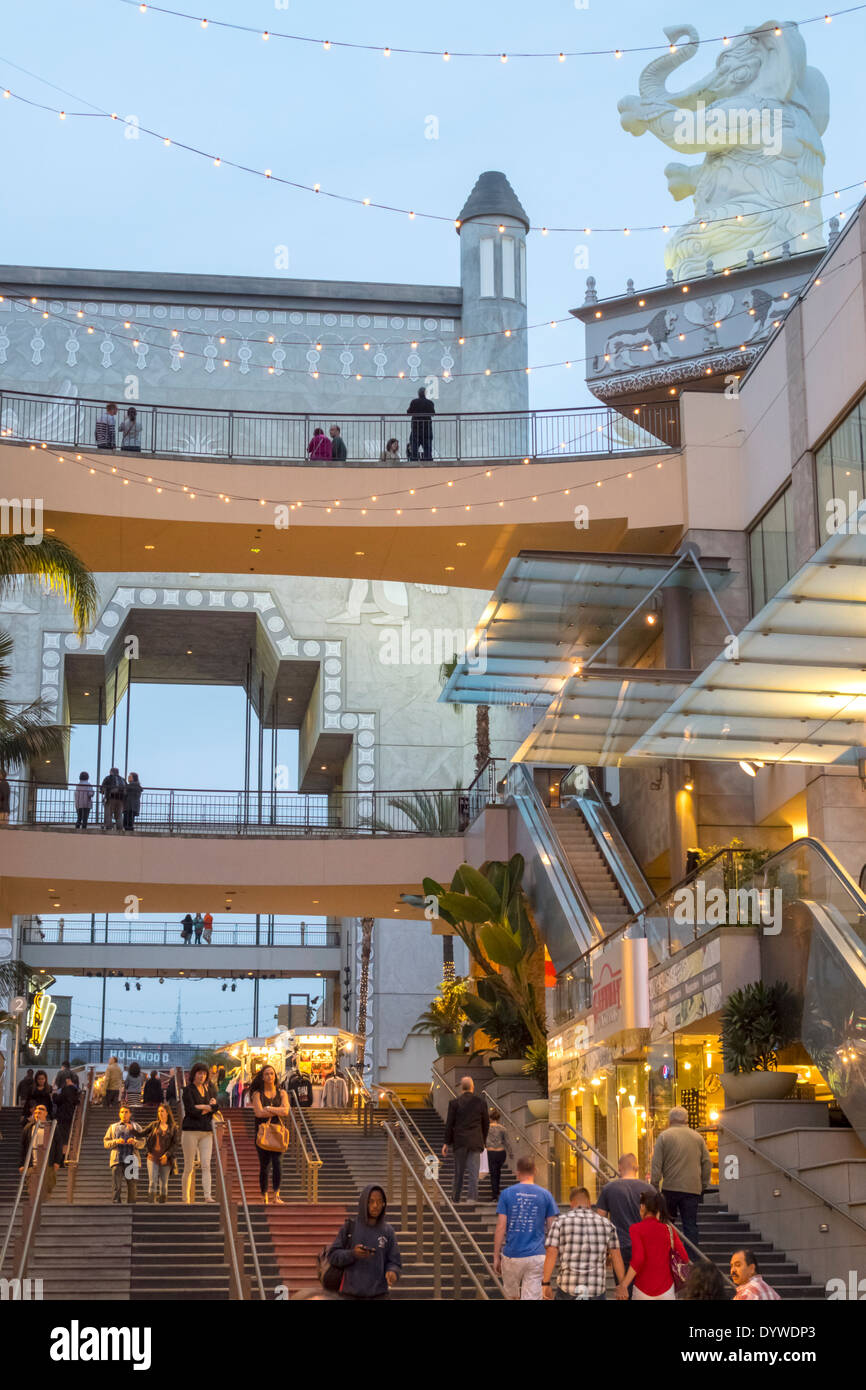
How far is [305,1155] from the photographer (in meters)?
17.6

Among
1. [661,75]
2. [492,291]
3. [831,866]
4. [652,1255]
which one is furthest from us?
[492,291]

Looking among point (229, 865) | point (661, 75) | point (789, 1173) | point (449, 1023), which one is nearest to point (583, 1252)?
point (789, 1173)

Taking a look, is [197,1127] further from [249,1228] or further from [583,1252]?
[583,1252]

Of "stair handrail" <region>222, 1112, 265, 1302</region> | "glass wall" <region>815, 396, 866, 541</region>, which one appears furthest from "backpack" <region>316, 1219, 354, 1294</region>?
"glass wall" <region>815, 396, 866, 541</region>

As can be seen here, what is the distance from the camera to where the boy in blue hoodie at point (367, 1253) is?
9023mm

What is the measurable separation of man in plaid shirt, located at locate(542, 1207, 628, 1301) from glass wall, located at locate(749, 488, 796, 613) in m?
14.1

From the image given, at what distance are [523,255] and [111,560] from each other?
20.8 meters

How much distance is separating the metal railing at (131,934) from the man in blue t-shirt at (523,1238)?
36.7m

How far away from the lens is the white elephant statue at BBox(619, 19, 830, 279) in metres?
34.7

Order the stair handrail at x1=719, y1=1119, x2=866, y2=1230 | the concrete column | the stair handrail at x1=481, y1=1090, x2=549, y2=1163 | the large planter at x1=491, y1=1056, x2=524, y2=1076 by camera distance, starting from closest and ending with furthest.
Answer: the stair handrail at x1=719, y1=1119, x2=866, y2=1230, the stair handrail at x1=481, y1=1090, x2=549, y2=1163, the large planter at x1=491, y1=1056, x2=524, y2=1076, the concrete column

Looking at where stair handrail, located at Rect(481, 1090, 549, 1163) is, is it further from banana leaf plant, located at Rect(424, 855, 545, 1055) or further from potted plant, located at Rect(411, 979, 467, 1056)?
potted plant, located at Rect(411, 979, 467, 1056)

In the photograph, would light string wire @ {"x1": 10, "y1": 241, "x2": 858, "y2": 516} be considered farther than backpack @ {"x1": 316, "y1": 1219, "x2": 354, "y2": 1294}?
Yes

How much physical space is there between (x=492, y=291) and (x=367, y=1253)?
125ft
